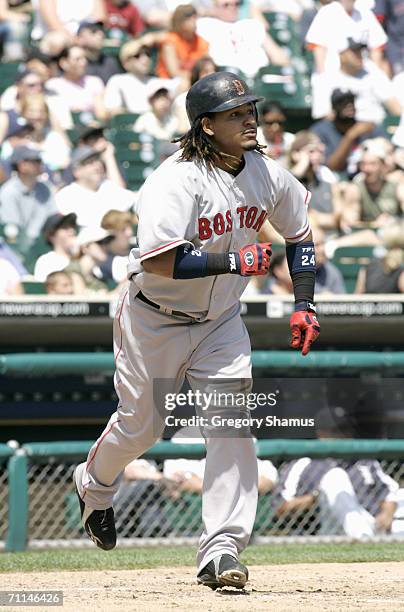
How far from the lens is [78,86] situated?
32.7 feet

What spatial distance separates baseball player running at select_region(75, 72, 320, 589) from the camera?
4.18 metres

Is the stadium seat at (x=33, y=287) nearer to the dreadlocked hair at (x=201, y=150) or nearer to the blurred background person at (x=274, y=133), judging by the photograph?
the blurred background person at (x=274, y=133)

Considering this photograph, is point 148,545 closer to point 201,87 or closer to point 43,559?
point 43,559

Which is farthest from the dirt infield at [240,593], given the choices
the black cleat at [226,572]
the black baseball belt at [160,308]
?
the black baseball belt at [160,308]

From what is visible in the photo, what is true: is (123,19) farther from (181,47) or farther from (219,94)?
(219,94)

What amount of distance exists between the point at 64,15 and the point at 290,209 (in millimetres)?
6574

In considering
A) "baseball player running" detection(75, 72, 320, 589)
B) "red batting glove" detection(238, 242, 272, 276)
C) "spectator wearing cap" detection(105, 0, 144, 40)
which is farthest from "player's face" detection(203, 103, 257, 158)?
"spectator wearing cap" detection(105, 0, 144, 40)

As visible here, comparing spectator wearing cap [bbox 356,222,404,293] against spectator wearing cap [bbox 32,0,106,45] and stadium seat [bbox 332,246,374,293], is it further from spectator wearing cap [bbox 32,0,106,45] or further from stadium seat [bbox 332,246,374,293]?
spectator wearing cap [bbox 32,0,106,45]

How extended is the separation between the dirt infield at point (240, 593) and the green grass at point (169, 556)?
0.86 ft

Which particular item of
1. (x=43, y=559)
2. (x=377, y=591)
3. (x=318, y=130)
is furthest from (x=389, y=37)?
(x=377, y=591)

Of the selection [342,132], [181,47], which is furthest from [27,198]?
[342,132]

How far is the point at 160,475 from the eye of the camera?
6625 millimetres

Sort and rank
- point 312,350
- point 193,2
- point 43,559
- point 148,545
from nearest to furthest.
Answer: point 43,559, point 148,545, point 312,350, point 193,2

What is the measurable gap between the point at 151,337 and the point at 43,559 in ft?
6.45
